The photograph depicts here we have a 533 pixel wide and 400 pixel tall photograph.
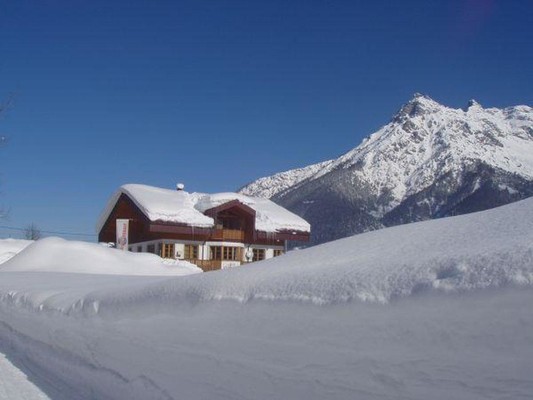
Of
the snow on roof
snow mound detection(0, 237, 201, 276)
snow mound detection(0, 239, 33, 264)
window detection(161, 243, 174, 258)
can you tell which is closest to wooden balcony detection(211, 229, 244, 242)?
the snow on roof

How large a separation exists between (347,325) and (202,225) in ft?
102

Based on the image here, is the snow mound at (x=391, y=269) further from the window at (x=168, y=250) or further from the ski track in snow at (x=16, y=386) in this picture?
the window at (x=168, y=250)

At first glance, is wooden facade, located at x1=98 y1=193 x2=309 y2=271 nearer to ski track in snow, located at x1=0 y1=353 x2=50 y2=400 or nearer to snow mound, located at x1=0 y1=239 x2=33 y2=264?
snow mound, located at x1=0 y1=239 x2=33 y2=264

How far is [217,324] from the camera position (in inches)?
156

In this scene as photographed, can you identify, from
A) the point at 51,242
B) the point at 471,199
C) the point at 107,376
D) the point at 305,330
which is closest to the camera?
the point at 305,330

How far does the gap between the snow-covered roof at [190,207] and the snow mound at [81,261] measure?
43.7 ft

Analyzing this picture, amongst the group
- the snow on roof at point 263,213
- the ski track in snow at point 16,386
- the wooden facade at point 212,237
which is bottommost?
the ski track in snow at point 16,386

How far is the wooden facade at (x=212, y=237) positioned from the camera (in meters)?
33.8

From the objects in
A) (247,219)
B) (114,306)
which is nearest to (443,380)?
(114,306)

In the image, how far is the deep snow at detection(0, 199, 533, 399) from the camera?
2574 millimetres

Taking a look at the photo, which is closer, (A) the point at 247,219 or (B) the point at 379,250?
(B) the point at 379,250

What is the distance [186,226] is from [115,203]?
278 inches

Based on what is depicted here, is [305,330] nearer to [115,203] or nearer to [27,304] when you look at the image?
[27,304]

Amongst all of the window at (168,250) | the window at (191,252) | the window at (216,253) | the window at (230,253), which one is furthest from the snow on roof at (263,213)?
the window at (168,250)
